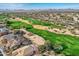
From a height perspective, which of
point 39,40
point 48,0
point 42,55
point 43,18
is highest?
point 48,0

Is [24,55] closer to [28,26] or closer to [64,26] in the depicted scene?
[28,26]

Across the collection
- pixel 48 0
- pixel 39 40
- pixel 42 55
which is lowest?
pixel 42 55

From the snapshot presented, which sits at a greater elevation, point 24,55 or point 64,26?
point 64,26

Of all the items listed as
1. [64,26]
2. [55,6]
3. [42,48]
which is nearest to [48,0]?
[55,6]

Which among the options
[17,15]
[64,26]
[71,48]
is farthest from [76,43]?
[17,15]

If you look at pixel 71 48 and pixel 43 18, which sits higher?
pixel 43 18

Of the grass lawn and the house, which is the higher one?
the house

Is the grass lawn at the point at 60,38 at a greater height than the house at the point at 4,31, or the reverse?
the house at the point at 4,31

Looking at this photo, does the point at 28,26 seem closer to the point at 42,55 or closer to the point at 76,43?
the point at 42,55

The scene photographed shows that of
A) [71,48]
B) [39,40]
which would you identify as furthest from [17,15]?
[71,48]
